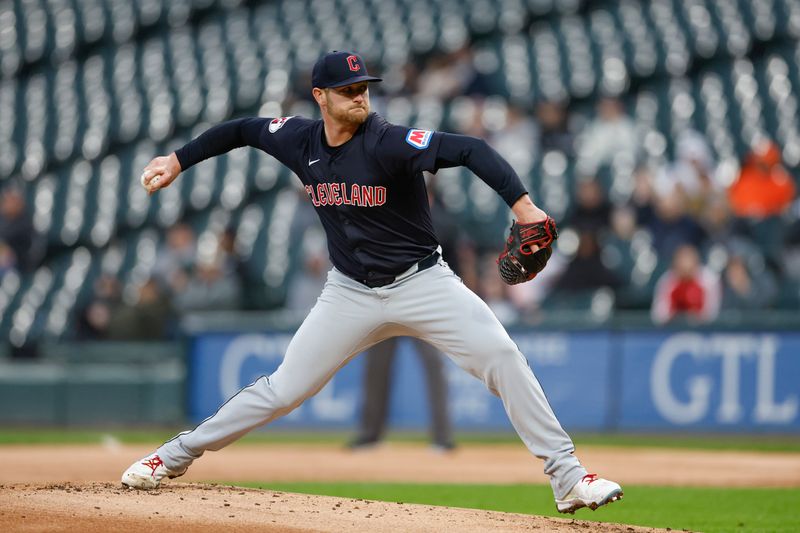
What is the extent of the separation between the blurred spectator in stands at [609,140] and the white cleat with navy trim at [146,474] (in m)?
8.91

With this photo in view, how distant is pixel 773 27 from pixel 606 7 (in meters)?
2.25

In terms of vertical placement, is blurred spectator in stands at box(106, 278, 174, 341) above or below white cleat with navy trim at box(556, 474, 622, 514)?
above

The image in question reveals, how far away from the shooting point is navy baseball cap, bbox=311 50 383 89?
5.43m

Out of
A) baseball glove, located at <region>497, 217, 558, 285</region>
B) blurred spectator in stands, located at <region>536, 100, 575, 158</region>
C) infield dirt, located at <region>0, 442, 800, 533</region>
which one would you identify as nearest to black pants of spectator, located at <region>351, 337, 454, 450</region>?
infield dirt, located at <region>0, 442, 800, 533</region>

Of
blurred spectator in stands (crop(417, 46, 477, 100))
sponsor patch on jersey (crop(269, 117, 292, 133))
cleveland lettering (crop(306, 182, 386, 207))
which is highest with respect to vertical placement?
blurred spectator in stands (crop(417, 46, 477, 100))

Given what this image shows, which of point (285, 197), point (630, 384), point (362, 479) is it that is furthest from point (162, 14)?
point (362, 479)

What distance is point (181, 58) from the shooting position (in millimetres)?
16781

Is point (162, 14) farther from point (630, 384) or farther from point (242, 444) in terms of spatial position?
point (630, 384)

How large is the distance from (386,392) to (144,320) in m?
3.62

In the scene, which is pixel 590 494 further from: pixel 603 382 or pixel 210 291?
pixel 210 291

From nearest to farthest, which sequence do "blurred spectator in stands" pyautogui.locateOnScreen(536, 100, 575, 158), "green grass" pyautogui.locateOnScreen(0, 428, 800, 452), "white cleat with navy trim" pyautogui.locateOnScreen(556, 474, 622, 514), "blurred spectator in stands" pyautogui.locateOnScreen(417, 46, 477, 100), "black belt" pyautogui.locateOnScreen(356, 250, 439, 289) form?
"white cleat with navy trim" pyautogui.locateOnScreen(556, 474, 622, 514) → "black belt" pyautogui.locateOnScreen(356, 250, 439, 289) → "green grass" pyautogui.locateOnScreen(0, 428, 800, 452) → "blurred spectator in stands" pyautogui.locateOnScreen(536, 100, 575, 158) → "blurred spectator in stands" pyautogui.locateOnScreen(417, 46, 477, 100)

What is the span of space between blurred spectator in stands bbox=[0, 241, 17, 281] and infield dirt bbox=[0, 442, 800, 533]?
4.16 meters

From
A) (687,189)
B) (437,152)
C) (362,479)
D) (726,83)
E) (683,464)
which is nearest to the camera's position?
(437,152)

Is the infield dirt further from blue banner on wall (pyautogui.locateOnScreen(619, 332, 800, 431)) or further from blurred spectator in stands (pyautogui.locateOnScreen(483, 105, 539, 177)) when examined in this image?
blurred spectator in stands (pyautogui.locateOnScreen(483, 105, 539, 177))
